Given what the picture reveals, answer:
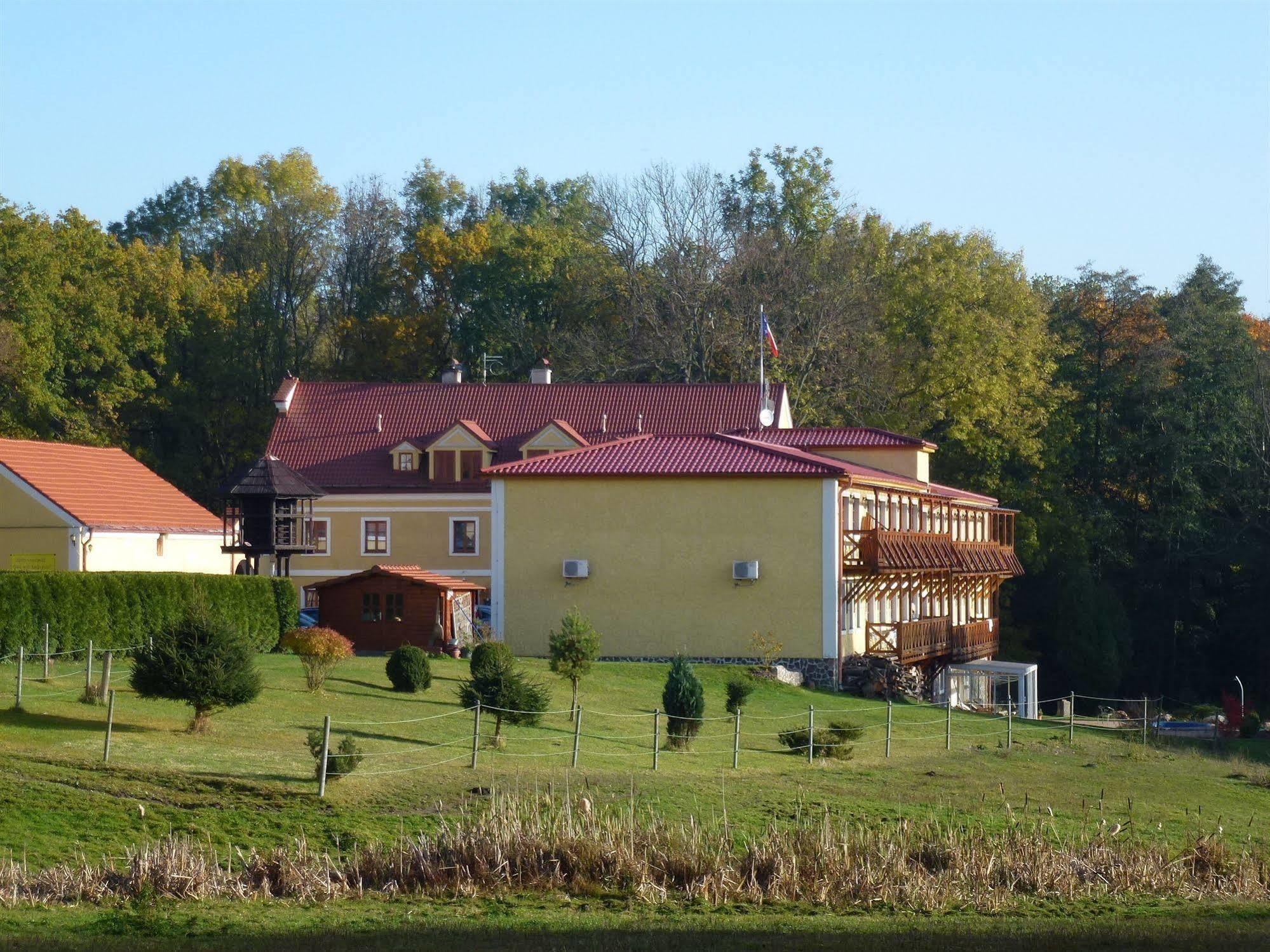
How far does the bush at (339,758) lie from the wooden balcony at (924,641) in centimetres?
2467

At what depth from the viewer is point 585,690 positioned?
3591cm

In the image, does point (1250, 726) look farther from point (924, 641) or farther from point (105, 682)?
point (105, 682)

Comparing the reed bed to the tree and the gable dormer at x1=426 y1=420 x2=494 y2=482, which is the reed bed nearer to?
the tree

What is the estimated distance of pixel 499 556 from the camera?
4475cm

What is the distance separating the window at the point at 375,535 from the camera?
56.8 meters

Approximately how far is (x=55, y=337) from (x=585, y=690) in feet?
110

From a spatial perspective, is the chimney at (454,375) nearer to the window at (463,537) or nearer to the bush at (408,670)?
Answer: the window at (463,537)

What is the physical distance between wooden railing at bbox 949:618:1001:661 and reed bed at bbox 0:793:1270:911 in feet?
107

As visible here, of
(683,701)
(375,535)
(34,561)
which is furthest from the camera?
(375,535)

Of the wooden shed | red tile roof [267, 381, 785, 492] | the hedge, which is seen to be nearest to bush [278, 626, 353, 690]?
the hedge

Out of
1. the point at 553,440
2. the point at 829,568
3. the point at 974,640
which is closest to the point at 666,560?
the point at 829,568

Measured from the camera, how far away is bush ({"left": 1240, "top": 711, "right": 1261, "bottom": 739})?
134 feet

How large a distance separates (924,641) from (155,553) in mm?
21343

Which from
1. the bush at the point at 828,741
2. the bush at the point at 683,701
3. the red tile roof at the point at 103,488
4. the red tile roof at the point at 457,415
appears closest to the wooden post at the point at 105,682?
the bush at the point at 683,701
